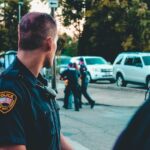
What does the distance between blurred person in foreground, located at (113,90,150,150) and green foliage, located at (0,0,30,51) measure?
199 feet

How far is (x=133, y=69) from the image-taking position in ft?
89.9

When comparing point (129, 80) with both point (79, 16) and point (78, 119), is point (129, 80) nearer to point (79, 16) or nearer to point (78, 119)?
point (78, 119)

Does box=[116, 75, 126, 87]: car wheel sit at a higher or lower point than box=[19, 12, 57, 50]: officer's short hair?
lower

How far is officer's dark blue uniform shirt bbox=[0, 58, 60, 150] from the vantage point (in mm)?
2600

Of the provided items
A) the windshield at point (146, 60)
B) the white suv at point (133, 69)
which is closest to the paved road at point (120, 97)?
the white suv at point (133, 69)

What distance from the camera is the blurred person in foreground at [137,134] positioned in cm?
170

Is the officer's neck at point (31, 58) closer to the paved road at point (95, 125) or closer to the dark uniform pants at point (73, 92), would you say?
the paved road at point (95, 125)

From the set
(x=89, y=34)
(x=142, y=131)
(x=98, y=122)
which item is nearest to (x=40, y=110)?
(x=142, y=131)

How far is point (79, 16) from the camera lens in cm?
5056

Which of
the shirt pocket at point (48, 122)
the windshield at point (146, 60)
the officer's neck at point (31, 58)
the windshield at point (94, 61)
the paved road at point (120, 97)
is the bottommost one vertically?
the windshield at point (94, 61)

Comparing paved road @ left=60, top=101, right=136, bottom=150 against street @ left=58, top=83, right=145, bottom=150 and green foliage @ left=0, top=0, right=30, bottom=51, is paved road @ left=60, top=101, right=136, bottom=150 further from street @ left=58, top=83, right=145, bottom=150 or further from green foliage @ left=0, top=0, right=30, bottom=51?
green foliage @ left=0, top=0, right=30, bottom=51

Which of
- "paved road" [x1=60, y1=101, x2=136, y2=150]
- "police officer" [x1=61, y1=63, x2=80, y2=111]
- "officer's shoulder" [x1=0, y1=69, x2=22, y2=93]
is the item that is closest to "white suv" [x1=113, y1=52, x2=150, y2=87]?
"police officer" [x1=61, y1=63, x2=80, y2=111]

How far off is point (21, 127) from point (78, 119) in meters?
11.7

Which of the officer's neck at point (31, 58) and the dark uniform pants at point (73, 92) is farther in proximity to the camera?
the dark uniform pants at point (73, 92)
